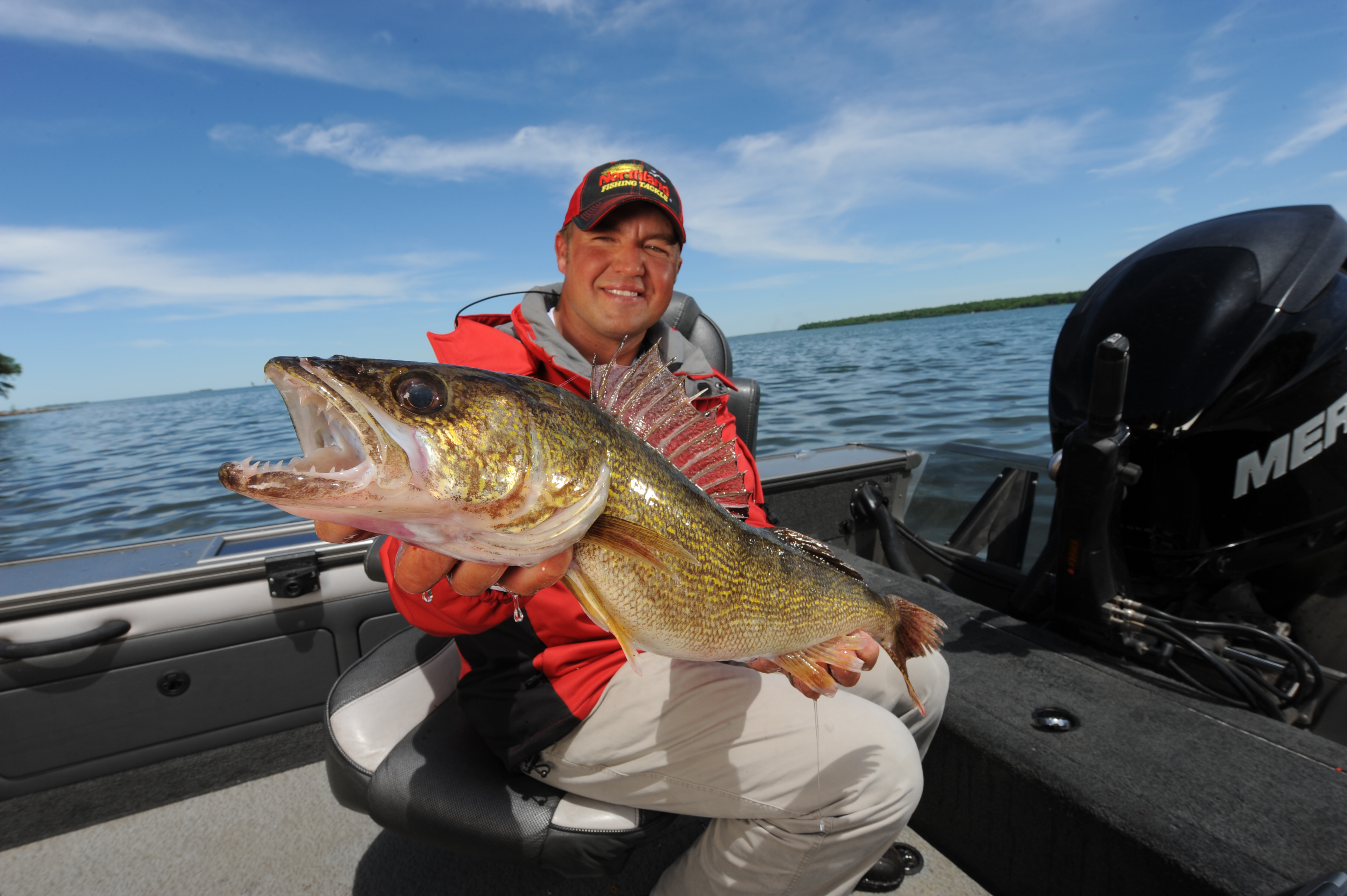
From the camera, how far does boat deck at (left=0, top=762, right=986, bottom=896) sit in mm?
2527

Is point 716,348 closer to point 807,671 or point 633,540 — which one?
point 807,671

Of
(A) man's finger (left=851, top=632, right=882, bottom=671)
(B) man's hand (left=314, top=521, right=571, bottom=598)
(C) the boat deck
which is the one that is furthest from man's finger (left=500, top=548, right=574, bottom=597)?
(C) the boat deck

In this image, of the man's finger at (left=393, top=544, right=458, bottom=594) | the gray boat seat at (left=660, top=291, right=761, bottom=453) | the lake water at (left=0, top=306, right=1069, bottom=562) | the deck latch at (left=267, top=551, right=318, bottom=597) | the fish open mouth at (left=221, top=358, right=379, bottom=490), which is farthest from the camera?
the lake water at (left=0, top=306, right=1069, bottom=562)

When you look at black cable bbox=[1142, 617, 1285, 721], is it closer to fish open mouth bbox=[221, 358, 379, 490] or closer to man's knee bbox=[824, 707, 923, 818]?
man's knee bbox=[824, 707, 923, 818]

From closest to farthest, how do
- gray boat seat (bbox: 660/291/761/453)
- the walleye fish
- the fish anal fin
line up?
1. the walleye fish
2. the fish anal fin
3. gray boat seat (bbox: 660/291/761/453)

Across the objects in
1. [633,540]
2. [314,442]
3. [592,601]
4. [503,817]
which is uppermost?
[314,442]

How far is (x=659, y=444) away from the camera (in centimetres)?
175

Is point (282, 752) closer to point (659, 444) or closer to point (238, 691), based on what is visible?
point (238, 691)

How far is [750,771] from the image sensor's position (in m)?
1.86

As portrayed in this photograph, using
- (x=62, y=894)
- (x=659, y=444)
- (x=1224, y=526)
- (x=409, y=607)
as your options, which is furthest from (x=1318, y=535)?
(x=62, y=894)

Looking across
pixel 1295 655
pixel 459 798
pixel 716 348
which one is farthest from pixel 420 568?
pixel 1295 655

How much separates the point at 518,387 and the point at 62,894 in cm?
305

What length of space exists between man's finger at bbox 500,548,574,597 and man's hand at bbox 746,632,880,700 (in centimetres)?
75

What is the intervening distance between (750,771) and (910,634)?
2.24 ft
